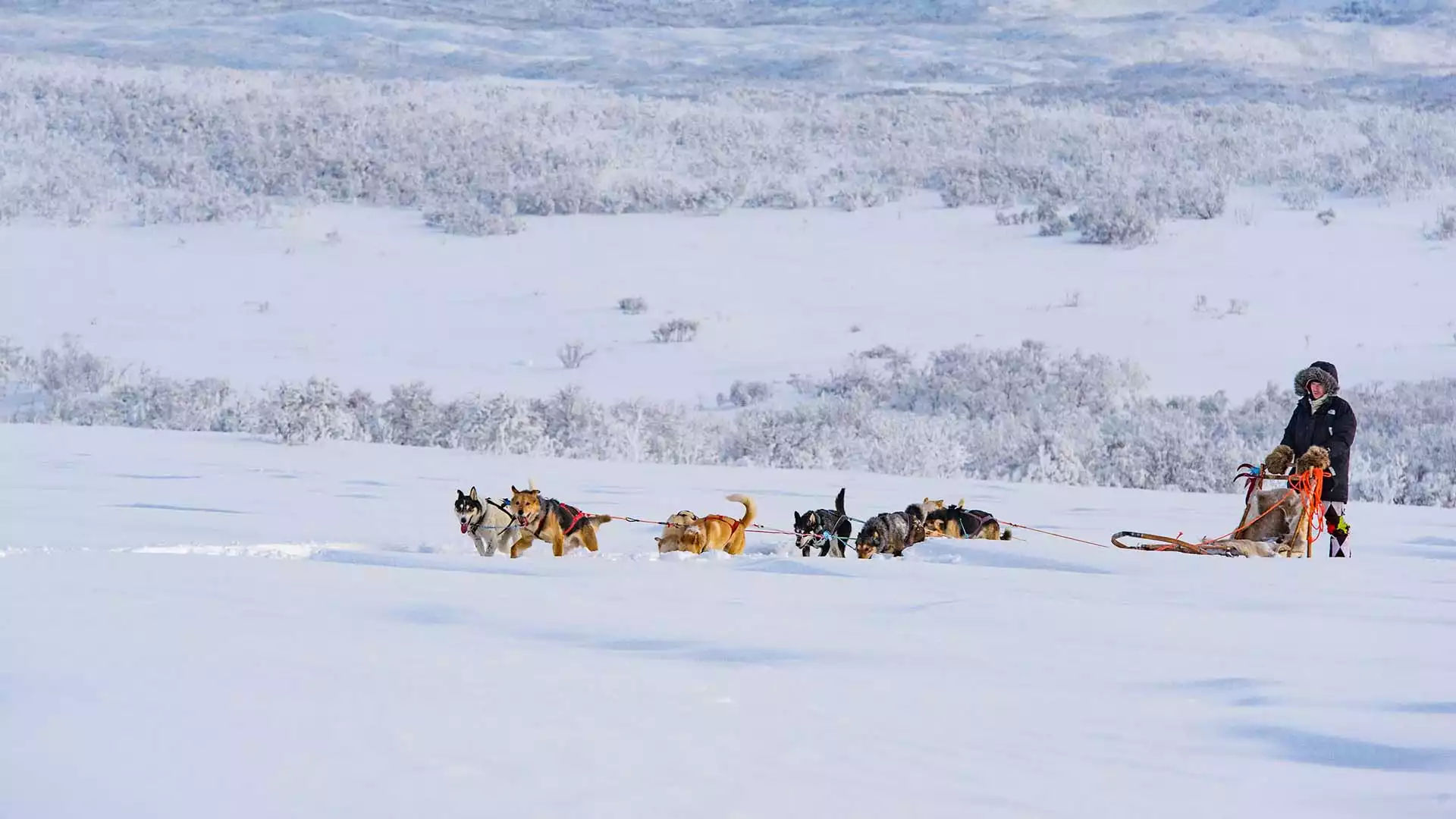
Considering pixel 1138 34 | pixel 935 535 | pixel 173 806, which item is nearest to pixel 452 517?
pixel 935 535

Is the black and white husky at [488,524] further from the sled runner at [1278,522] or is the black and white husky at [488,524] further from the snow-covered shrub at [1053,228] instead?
the snow-covered shrub at [1053,228]

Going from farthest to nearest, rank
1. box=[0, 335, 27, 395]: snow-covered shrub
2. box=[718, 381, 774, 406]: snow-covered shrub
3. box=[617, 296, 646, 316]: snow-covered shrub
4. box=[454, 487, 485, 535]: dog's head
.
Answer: box=[617, 296, 646, 316]: snow-covered shrub → box=[0, 335, 27, 395]: snow-covered shrub → box=[718, 381, 774, 406]: snow-covered shrub → box=[454, 487, 485, 535]: dog's head

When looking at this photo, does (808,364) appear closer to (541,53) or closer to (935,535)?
(935,535)

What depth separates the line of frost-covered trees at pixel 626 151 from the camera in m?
24.7

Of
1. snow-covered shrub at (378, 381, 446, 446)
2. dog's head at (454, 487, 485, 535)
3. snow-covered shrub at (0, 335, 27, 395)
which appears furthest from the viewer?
snow-covered shrub at (0, 335, 27, 395)

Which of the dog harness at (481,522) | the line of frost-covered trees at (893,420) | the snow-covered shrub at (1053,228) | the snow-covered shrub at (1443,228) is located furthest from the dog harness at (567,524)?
the snow-covered shrub at (1443,228)

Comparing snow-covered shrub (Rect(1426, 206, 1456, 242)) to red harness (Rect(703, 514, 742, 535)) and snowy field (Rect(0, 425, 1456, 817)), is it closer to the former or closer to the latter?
snowy field (Rect(0, 425, 1456, 817))

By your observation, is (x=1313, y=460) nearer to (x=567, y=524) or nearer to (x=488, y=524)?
(x=567, y=524)

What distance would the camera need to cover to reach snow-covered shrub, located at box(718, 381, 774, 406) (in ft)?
50.9

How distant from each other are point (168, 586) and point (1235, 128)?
2881 centimetres

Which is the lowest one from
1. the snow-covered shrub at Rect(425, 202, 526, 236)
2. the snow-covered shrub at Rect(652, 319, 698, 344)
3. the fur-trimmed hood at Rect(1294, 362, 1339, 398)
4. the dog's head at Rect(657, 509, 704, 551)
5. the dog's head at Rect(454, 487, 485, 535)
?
the dog's head at Rect(657, 509, 704, 551)

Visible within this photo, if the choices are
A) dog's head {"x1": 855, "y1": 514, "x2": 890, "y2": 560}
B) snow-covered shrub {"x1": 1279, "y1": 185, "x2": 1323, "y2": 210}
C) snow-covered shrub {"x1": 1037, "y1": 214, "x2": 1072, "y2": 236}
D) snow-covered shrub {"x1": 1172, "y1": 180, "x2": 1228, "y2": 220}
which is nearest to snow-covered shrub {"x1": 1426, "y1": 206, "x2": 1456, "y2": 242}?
snow-covered shrub {"x1": 1279, "y1": 185, "x2": 1323, "y2": 210}

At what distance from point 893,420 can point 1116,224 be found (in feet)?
31.9

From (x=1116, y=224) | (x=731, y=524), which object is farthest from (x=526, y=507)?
(x=1116, y=224)
